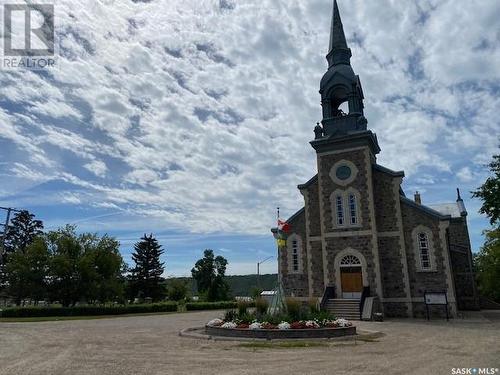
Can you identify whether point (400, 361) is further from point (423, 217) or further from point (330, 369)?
point (423, 217)

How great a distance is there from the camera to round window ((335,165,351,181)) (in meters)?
28.4

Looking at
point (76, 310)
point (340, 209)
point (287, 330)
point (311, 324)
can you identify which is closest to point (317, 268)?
point (340, 209)

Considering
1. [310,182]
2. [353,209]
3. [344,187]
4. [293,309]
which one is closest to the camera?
[293,309]

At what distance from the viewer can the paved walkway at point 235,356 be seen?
925cm

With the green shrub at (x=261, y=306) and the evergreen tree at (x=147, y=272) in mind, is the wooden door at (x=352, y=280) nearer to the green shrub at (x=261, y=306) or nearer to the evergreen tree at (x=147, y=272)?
the green shrub at (x=261, y=306)

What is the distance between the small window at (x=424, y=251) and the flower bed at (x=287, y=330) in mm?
12445

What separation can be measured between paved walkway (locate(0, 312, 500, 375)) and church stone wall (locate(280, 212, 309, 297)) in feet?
42.8

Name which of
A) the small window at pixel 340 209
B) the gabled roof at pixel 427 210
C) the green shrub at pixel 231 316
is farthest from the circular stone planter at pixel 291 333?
the gabled roof at pixel 427 210

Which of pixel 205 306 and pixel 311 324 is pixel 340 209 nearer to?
pixel 311 324

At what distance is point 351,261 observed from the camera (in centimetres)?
2691

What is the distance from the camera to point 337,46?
31.4m

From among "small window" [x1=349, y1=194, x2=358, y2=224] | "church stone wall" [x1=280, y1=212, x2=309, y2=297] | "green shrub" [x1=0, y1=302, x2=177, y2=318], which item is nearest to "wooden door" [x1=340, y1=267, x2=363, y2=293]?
"church stone wall" [x1=280, y1=212, x2=309, y2=297]

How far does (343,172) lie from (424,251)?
752 centimetres

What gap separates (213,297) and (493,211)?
45.2 metres
